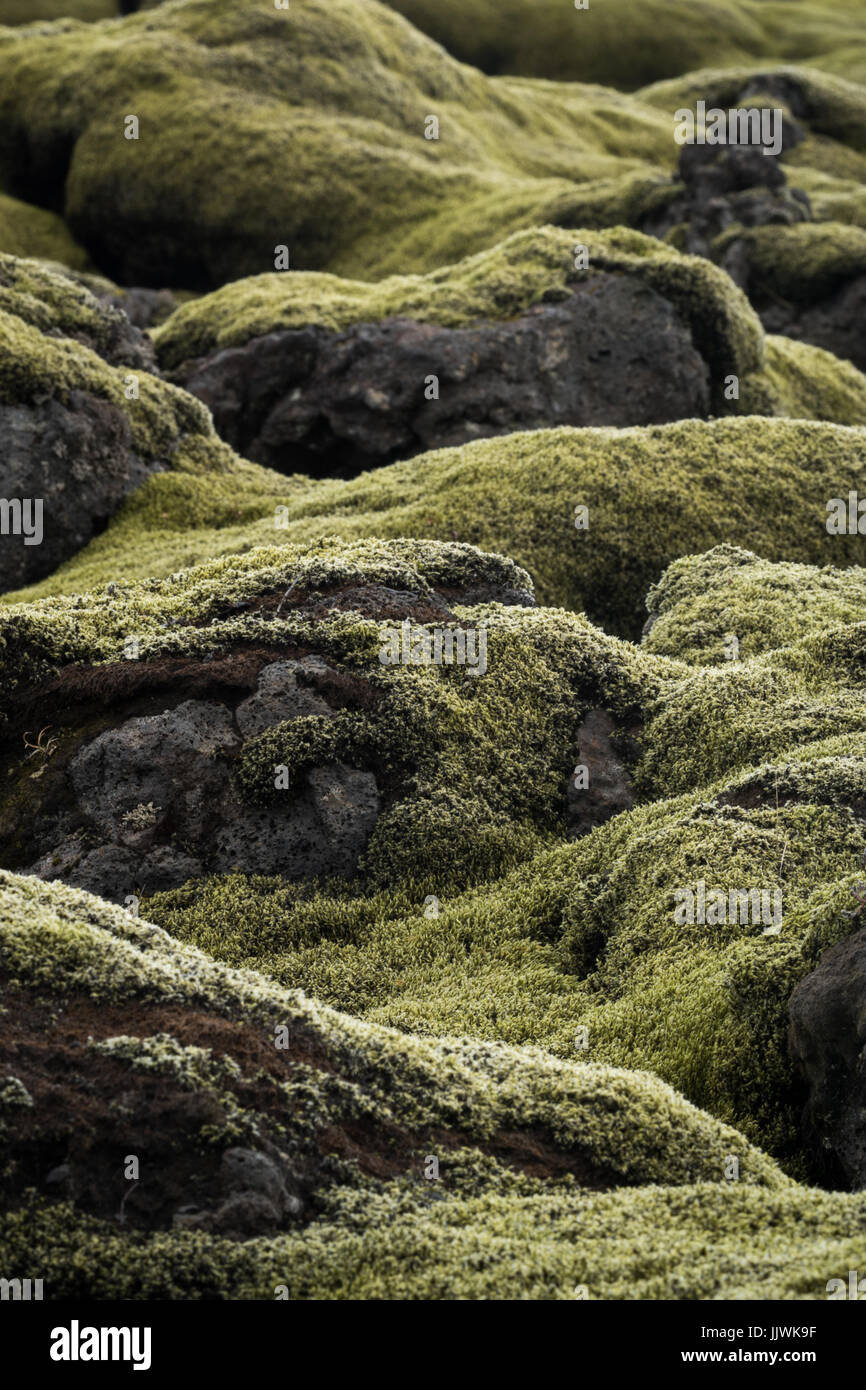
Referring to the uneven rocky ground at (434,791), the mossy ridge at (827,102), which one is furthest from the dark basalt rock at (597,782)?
the mossy ridge at (827,102)

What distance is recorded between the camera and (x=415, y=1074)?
309 inches

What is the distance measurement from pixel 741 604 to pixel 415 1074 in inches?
405

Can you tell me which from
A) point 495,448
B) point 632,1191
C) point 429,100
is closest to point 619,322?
point 495,448

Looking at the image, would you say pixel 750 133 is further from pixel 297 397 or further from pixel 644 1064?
pixel 644 1064

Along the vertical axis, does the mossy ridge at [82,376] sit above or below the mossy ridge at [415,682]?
above

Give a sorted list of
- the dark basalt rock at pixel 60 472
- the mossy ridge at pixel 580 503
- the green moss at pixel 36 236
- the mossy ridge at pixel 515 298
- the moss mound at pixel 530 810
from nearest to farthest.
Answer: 1. the moss mound at pixel 530 810
2. the mossy ridge at pixel 580 503
3. the dark basalt rock at pixel 60 472
4. the mossy ridge at pixel 515 298
5. the green moss at pixel 36 236

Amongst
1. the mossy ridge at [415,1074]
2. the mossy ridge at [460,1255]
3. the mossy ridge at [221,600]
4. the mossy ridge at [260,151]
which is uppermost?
the mossy ridge at [260,151]

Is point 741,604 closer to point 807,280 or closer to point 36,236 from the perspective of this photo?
point 807,280

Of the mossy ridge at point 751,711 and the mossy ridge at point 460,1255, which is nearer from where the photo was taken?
the mossy ridge at point 460,1255

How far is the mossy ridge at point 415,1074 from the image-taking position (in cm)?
756

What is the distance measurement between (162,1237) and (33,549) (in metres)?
16.4

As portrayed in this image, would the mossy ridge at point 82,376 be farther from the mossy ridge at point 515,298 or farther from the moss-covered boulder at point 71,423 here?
the mossy ridge at point 515,298

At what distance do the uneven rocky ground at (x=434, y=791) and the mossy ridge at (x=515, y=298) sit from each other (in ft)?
0.43

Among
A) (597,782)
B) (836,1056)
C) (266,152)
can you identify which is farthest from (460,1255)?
(266,152)
